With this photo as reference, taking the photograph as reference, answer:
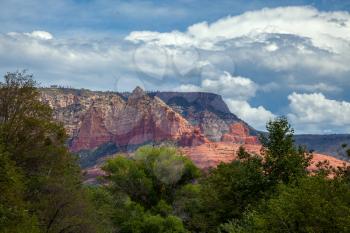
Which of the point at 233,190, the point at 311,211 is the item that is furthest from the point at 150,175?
the point at 311,211

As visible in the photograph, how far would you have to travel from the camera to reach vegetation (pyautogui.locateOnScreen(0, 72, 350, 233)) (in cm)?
3462

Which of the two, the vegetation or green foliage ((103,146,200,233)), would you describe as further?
green foliage ((103,146,200,233))

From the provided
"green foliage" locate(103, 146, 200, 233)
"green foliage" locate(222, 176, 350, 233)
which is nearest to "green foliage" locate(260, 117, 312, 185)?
"green foliage" locate(222, 176, 350, 233)

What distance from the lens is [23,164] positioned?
1900 inches

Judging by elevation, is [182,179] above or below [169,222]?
above

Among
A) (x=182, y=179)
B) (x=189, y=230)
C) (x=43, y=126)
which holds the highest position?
(x=43, y=126)

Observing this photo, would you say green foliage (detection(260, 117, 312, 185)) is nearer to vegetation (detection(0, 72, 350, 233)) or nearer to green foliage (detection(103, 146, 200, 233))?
vegetation (detection(0, 72, 350, 233))

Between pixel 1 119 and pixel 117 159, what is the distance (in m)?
44.1

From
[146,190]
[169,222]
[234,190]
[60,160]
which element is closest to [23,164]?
[60,160]

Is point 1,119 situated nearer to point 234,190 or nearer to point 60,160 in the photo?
point 60,160

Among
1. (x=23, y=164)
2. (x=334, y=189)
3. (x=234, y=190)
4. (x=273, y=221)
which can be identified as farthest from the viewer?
(x=234, y=190)

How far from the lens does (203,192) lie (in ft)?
212

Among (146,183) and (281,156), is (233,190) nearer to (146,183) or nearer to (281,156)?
(281,156)

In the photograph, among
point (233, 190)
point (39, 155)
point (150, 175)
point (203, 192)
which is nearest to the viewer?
point (39, 155)
